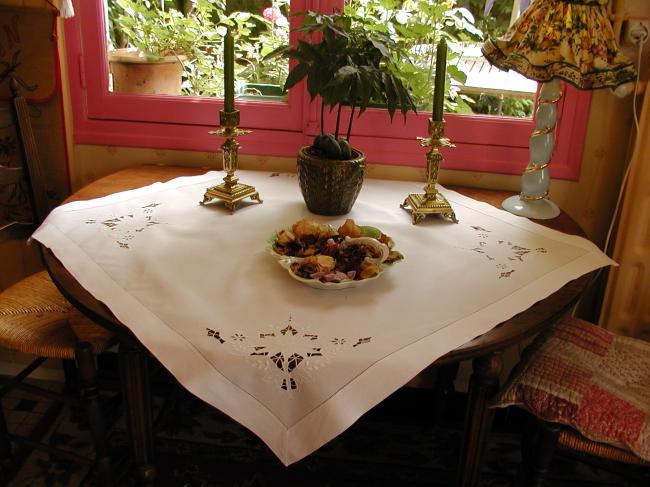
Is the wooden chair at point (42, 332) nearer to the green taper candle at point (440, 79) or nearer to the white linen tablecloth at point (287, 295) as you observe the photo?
the white linen tablecloth at point (287, 295)

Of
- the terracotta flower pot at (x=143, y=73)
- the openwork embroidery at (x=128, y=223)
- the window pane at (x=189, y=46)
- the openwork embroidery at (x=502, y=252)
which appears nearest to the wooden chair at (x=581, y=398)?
the openwork embroidery at (x=502, y=252)

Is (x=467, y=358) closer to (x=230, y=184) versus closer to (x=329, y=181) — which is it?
(x=329, y=181)

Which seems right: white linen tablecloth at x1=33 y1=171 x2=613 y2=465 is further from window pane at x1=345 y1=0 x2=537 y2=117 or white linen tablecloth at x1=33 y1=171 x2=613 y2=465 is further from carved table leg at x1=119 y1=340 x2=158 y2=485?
window pane at x1=345 y1=0 x2=537 y2=117

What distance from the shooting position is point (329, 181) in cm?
148

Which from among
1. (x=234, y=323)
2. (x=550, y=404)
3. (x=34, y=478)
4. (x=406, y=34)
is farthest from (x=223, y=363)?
(x=406, y=34)

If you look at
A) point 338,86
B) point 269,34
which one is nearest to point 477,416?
point 338,86

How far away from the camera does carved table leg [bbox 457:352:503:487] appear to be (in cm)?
117

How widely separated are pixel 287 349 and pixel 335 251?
297mm

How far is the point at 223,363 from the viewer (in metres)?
0.97

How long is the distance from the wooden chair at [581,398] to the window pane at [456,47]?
778 millimetres

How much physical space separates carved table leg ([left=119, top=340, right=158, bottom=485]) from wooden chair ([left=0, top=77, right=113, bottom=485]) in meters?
0.17

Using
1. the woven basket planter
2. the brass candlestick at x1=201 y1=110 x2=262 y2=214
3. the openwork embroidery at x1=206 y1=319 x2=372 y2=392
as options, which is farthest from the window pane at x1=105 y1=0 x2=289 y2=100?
the openwork embroidery at x1=206 y1=319 x2=372 y2=392

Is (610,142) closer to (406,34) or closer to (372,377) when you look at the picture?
(406,34)

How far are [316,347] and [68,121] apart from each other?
53.0 inches
